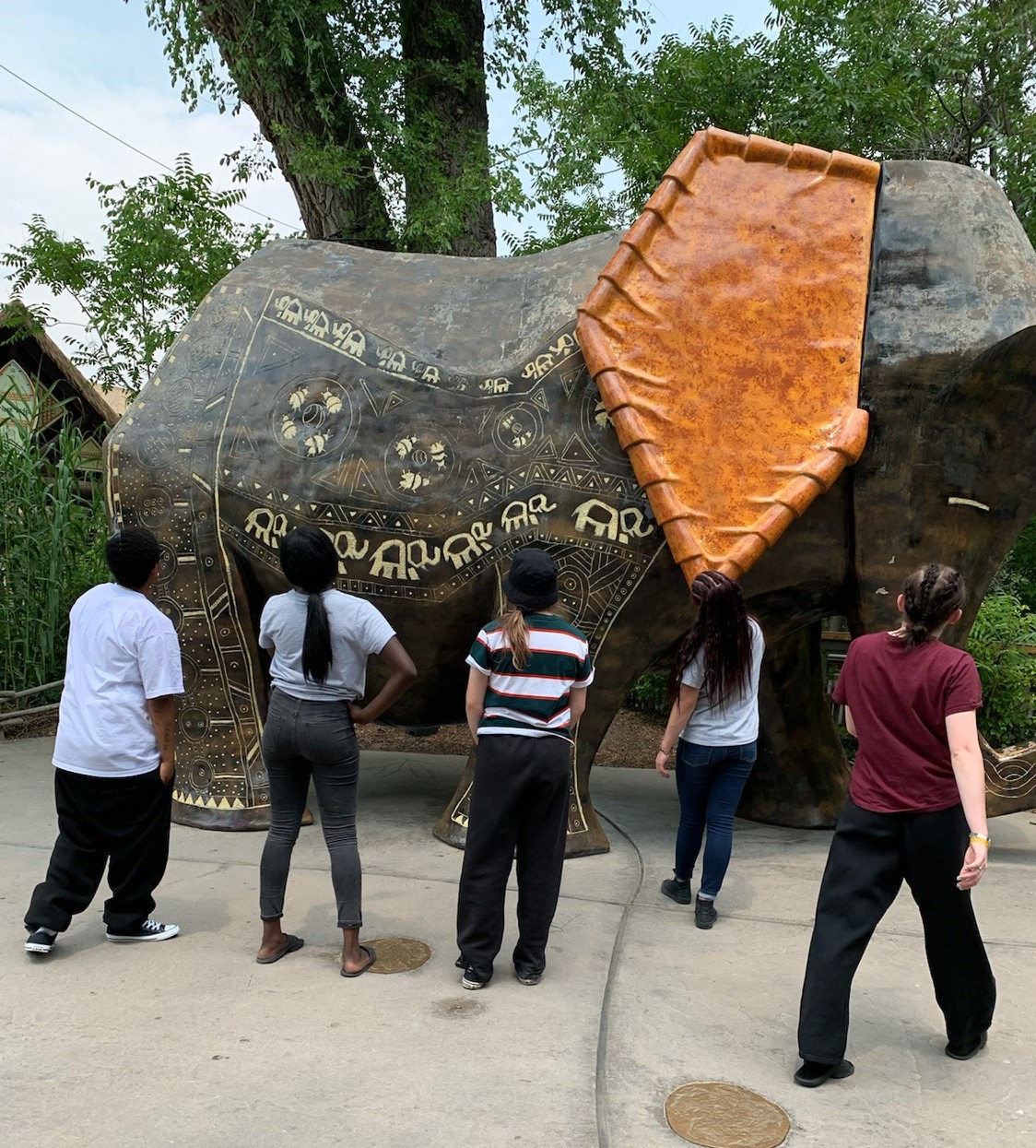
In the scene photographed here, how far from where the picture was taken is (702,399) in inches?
186

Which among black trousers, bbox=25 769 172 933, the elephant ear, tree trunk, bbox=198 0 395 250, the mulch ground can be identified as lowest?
the mulch ground

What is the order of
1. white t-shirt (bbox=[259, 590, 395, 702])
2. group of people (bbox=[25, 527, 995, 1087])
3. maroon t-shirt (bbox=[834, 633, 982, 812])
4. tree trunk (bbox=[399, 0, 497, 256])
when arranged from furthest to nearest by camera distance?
1. tree trunk (bbox=[399, 0, 497, 256])
2. white t-shirt (bbox=[259, 590, 395, 702])
3. group of people (bbox=[25, 527, 995, 1087])
4. maroon t-shirt (bbox=[834, 633, 982, 812])

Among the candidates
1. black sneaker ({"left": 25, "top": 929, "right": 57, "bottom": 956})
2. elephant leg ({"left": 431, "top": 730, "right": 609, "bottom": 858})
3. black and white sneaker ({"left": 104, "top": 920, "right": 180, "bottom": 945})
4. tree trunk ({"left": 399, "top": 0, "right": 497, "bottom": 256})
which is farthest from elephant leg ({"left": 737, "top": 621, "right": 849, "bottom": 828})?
tree trunk ({"left": 399, "top": 0, "right": 497, "bottom": 256})

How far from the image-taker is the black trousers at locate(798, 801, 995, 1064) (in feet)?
9.62

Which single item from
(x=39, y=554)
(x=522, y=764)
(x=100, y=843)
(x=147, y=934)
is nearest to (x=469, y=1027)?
(x=522, y=764)

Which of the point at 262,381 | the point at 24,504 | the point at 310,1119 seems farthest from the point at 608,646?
the point at 24,504

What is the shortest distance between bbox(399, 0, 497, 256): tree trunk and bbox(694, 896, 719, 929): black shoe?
606 cm

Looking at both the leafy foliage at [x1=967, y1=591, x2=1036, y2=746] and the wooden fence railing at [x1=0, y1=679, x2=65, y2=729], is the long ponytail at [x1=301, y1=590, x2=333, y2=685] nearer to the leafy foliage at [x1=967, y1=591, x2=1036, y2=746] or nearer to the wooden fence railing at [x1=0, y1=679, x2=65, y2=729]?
the leafy foliage at [x1=967, y1=591, x2=1036, y2=746]

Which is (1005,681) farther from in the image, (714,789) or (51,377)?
(51,377)

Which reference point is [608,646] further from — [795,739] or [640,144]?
[640,144]

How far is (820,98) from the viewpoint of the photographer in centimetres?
905

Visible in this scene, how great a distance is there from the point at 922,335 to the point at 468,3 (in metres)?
7.17

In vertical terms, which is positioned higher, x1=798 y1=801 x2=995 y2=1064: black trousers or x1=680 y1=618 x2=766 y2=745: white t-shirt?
x1=680 y1=618 x2=766 y2=745: white t-shirt

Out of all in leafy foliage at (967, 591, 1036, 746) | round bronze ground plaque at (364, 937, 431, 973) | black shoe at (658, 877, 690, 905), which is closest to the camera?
round bronze ground plaque at (364, 937, 431, 973)
